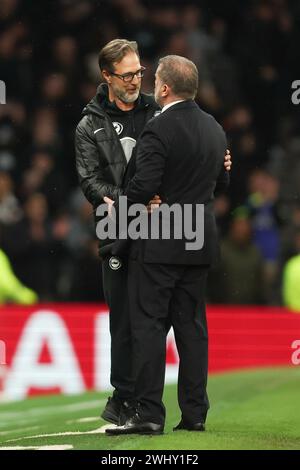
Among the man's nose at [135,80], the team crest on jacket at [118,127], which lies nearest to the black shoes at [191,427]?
the team crest on jacket at [118,127]

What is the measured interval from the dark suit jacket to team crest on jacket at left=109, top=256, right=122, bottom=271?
0.22 meters

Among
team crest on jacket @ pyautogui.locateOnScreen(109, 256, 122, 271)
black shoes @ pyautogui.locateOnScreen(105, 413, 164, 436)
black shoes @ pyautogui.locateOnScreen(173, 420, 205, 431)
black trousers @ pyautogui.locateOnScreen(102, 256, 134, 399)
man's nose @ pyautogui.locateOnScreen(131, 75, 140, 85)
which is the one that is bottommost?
black shoes @ pyautogui.locateOnScreen(173, 420, 205, 431)

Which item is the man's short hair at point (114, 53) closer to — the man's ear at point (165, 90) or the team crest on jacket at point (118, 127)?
the team crest on jacket at point (118, 127)

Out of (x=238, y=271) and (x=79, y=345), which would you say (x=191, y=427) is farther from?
(x=238, y=271)

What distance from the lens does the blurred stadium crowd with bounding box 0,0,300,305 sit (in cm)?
1390

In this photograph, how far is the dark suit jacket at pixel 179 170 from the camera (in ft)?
21.4

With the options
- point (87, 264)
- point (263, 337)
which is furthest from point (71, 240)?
point (263, 337)

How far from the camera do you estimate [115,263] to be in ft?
22.7

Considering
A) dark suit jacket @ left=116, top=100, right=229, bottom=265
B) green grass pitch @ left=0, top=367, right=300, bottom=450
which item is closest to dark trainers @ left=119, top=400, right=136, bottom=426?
green grass pitch @ left=0, top=367, right=300, bottom=450

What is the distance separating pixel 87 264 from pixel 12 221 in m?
0.92

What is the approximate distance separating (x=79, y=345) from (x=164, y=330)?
19.9ft

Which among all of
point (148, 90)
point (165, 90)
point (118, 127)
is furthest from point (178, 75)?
point (148, 90)

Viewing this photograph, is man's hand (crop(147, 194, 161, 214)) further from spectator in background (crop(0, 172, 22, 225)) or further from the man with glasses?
spectator in background (crop(0, 172, 22, 225))
